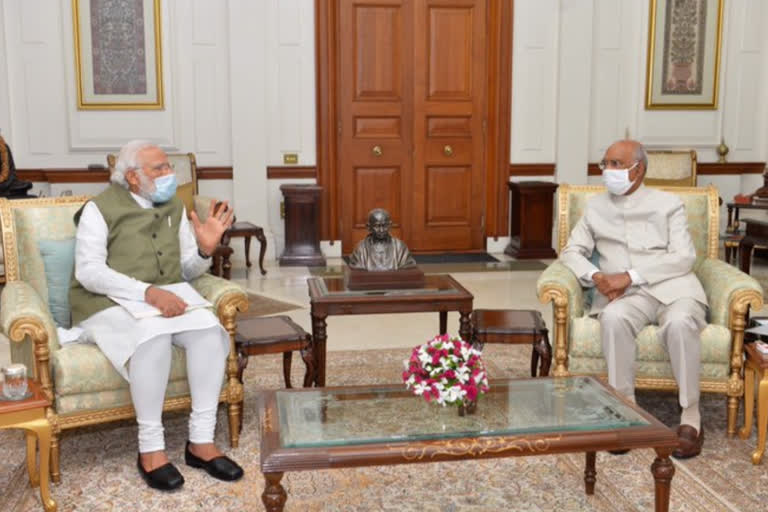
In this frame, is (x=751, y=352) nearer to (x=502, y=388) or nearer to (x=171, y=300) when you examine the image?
(x=502, y=388)

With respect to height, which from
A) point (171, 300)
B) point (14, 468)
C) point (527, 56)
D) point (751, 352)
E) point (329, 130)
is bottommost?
point (14, 468)

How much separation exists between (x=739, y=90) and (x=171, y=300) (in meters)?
7.04

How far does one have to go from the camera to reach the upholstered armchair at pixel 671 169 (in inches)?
316

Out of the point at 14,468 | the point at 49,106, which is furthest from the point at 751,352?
the point at 49,106

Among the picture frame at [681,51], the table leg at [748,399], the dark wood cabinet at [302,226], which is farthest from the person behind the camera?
the picture frame at [681,51]

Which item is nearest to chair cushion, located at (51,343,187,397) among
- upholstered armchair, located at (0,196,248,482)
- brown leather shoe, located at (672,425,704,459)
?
upholstered armchair, located at (0,196,248,482)

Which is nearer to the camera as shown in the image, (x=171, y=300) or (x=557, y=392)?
(x=557, y=392)

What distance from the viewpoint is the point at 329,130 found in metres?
8.08

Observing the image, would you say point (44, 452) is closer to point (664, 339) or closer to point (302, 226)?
point (664, 339)

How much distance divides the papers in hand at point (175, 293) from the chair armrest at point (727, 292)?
83.6 inches

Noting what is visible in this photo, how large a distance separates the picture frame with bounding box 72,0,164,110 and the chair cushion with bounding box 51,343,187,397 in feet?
15.8

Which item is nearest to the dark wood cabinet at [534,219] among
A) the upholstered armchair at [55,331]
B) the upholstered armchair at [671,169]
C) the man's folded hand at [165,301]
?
the upholstered armchair at [671,169]

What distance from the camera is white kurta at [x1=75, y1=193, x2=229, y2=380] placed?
326cm

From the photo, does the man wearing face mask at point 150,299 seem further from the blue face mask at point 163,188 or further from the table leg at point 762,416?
the table leg at point 762,416
